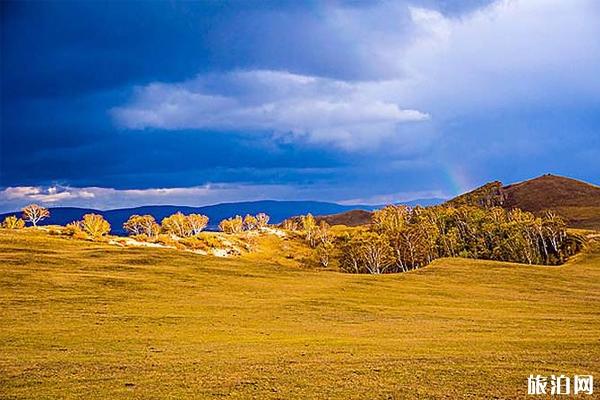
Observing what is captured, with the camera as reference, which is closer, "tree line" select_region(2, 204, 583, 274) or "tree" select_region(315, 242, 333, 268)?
"tree line" select_region(2, 204, 583, 274)

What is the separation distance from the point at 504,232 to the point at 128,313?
139 metres

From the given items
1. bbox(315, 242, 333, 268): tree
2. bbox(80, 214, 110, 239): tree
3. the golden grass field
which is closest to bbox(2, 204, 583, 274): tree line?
bbox(80, 214, 110, 239): tree

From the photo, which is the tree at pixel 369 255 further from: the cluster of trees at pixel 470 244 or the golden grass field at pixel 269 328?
the golden grass field at pixel 269 328

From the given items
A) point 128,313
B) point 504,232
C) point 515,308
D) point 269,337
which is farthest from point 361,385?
point 504,232

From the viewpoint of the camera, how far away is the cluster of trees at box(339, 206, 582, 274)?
507 ft

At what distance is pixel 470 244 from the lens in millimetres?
172625

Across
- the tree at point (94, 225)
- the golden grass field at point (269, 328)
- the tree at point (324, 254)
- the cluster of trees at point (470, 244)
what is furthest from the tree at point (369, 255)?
the tree at point (94, 225)

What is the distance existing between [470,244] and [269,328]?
462ft

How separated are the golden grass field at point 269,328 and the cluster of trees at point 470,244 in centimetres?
7151

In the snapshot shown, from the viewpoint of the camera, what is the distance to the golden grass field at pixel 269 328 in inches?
1009

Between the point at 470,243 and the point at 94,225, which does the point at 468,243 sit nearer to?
the point at 470,243

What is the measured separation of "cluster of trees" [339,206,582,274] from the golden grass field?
71.5 m

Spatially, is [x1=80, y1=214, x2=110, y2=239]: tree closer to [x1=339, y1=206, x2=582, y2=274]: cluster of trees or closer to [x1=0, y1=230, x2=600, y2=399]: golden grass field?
[x1=339, y1=206, x2=582, y2=274]: cluster of trees

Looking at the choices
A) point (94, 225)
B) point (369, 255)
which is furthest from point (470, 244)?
point (94, 225)
